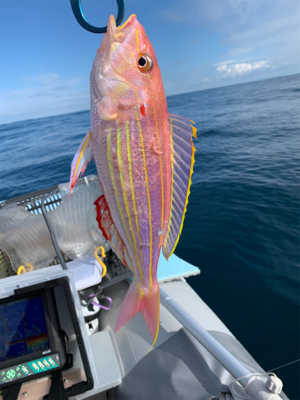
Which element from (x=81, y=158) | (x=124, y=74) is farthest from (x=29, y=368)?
(x=124, y=74)

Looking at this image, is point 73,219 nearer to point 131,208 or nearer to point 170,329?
point 170,329

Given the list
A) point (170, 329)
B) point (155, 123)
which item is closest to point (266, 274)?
point (170, 329)

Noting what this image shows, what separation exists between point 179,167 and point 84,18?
719 mm

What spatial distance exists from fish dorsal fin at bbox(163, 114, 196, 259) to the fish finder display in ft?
4.28

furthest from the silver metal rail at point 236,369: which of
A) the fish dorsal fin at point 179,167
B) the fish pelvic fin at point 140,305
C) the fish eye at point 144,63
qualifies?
the fish eye at point 144,63

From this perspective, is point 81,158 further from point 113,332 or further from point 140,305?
point 113,332

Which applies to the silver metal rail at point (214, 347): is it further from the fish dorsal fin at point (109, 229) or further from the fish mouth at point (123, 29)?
the fish mouth at point (123, 29)

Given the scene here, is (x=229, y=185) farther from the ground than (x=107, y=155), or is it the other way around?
(x=107, y=155)

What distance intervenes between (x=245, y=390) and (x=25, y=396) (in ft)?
5.29

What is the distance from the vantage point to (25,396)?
67.7 inches

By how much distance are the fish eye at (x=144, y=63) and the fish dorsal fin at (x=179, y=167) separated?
0.23 meters

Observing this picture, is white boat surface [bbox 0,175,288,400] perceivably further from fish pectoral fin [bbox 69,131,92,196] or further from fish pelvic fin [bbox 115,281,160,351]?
fish pectoral fin [bbox 69,131,92,196]

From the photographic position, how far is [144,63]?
3.38ft

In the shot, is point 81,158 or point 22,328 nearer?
point 81,158
